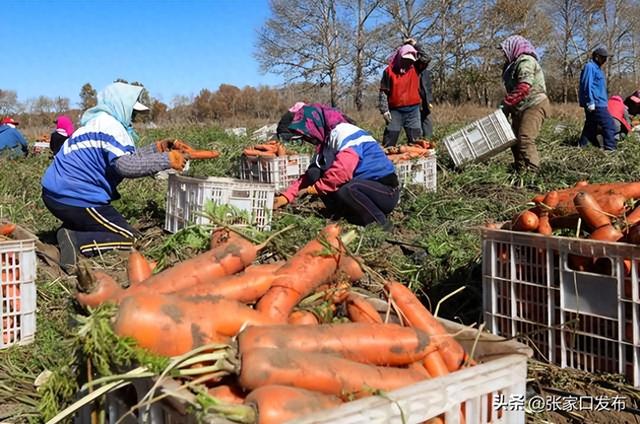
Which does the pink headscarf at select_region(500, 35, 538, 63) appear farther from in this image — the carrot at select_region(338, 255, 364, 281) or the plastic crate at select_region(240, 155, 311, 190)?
the carrot at select_region(338, 255, 364, 281)

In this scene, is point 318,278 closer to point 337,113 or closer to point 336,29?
point 337,113

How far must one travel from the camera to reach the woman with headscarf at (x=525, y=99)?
26.8ft

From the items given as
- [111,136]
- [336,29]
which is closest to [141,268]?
[111,136]

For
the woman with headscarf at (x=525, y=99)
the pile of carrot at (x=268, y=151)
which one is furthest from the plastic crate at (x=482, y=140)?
the pile of carrot at (x=268, y=151)

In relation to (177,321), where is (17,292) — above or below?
below

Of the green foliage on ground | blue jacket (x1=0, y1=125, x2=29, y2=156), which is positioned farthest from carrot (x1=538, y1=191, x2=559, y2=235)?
blue jacket (x1=0, y1=125, x2=29, y2=156)

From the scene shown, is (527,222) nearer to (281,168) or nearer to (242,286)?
(242,286)

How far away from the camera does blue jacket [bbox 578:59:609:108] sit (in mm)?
9597

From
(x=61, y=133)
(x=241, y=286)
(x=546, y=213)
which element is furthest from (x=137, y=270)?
(x=61, y=133)

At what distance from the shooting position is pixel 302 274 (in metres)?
2.44

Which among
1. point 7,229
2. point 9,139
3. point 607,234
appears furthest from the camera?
point 9,139

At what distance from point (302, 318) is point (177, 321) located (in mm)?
515

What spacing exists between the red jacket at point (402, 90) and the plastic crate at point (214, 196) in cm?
456

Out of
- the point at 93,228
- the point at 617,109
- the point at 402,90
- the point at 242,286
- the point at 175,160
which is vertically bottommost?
the point at 242,286
